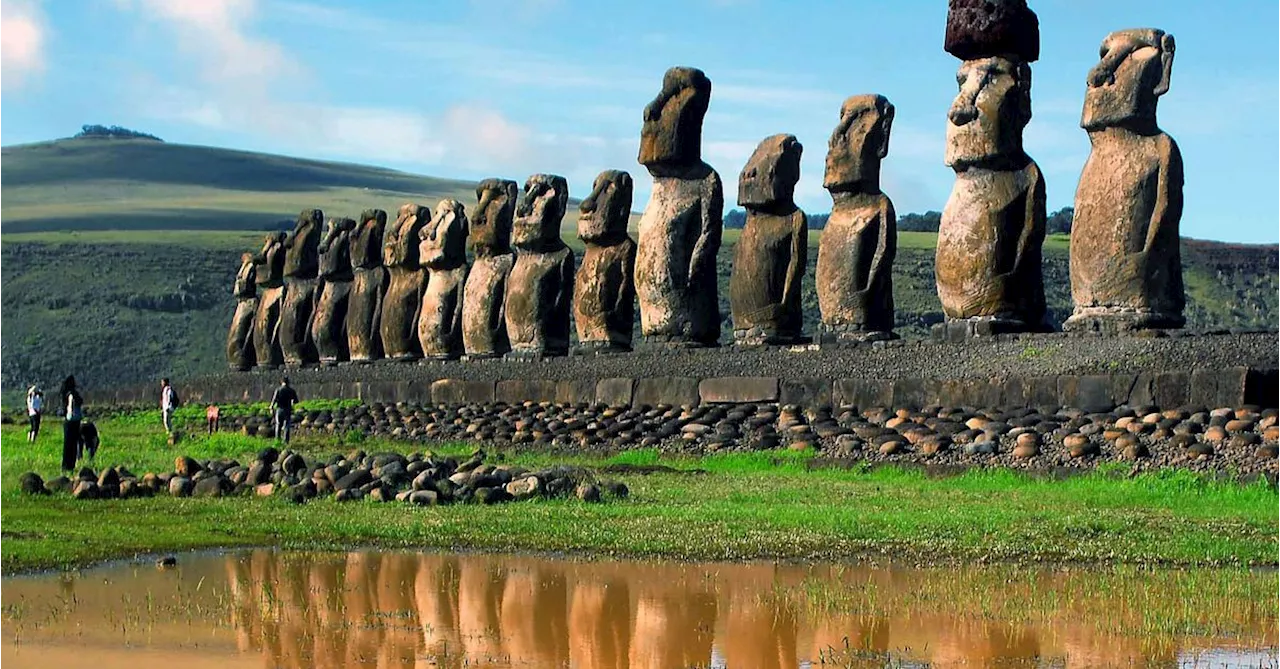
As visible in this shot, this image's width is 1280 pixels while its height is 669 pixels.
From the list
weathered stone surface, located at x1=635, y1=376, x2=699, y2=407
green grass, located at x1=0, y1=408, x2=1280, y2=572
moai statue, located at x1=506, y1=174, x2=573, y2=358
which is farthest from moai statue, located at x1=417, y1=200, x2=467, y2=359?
green grass, located at x1=0, y1=408, x2=1280, y2=572

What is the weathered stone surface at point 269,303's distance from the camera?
3350 cm

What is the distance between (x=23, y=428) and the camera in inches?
1184

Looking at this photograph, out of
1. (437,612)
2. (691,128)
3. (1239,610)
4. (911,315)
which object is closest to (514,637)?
(437,612)

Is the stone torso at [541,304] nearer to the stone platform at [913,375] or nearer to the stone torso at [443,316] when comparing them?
the stone platform at [913,375]

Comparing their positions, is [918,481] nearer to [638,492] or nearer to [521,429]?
[638,492]

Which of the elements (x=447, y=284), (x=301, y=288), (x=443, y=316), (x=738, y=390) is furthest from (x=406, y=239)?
(x=738, y=390)

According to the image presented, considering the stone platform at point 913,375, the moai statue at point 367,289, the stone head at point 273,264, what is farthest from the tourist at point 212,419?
the stone head at point 273,264

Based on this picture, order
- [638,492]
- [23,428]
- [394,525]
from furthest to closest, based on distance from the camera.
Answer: [23,428]
[638,492]
[394,525]

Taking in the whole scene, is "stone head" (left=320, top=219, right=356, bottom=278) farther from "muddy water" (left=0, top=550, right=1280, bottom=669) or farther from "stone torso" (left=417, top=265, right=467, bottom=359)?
"muddy water" (left=0, top=550, right=1280, bottom=669)

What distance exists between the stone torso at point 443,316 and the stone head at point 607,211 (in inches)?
137

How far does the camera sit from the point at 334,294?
31406 millimetres

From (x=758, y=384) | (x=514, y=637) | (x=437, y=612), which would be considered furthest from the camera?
(x=758, y=384)

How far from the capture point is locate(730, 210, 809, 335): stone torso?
21250 mm

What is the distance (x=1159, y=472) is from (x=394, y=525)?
5.44 metres
